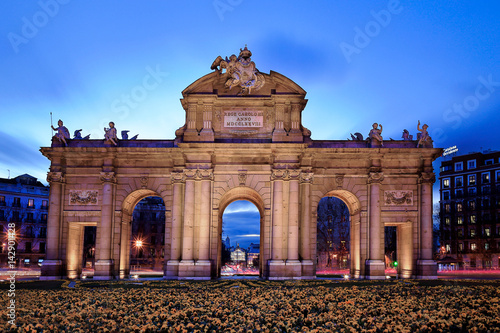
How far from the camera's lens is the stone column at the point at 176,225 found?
129 ft

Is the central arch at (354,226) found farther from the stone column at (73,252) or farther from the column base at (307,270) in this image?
the stone column at (73,252)

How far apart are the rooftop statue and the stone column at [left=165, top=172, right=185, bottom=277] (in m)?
8.65

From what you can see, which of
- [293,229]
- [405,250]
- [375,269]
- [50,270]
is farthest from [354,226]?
[50,270]

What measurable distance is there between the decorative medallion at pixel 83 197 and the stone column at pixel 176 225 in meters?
6.85

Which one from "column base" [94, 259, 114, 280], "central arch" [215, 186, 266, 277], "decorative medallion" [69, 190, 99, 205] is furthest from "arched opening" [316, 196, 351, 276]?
"column base" [94, 259, 114, 280]

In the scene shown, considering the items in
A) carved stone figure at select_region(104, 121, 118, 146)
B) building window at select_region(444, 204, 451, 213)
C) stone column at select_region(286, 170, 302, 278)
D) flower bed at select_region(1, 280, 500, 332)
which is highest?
carved stone figure at select_region(104, 121, 118, 146)

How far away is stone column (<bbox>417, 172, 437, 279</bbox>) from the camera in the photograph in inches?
1588

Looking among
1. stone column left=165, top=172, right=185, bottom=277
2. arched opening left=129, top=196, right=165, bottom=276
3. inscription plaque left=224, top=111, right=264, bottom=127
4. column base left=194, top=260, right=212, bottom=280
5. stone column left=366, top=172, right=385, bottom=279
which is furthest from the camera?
arched opening left=129, top=196, right=165, bottom=276

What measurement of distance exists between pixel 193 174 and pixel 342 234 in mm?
74079

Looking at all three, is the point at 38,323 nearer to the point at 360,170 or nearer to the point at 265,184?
the point at 265,184

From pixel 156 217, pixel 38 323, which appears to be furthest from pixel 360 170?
pixel 156 217

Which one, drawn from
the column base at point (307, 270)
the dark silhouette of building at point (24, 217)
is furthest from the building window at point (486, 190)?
the dark silhouette of building at point (24, 217)

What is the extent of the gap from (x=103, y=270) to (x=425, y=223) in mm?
26633

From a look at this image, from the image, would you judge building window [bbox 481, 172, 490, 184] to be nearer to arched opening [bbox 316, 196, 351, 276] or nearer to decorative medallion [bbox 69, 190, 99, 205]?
arched opening [bbox 316, 196, 351, 276]
